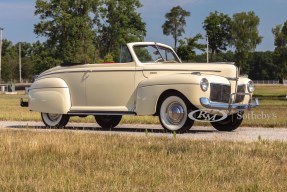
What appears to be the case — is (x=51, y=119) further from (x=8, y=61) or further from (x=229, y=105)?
(x=8, y=61)

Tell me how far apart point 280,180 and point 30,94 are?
9.03m

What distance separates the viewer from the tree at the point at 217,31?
267 feet

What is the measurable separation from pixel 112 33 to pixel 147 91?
73559mm

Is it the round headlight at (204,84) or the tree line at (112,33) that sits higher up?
the tree line at (112,33)

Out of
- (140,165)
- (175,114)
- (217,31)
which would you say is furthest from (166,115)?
(217,31)

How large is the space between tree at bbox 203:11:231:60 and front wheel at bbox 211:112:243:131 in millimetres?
69946

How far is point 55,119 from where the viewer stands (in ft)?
41.7

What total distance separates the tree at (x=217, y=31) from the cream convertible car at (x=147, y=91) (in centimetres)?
6969

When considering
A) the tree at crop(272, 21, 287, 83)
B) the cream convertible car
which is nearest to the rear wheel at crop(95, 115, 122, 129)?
the cream convertible car

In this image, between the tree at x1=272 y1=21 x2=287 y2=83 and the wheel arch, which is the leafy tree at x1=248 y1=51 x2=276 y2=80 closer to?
the tree at x1=272 y1=21 x2=287 y2=83

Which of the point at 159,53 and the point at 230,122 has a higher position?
the point at 159,53

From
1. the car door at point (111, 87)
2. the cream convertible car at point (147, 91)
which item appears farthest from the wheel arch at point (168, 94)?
the car door at point (111, 87)

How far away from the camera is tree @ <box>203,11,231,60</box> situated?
267 ft

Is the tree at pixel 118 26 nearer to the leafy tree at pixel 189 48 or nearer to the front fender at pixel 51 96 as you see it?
the leafy tree at pixel 189 48
